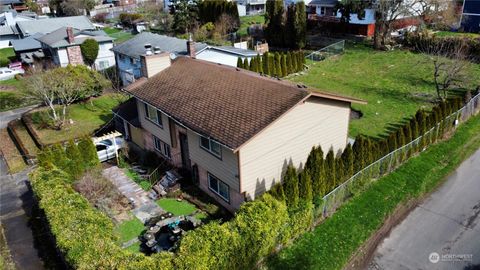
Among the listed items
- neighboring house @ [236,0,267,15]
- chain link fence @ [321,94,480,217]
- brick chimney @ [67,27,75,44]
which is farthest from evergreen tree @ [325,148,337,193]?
neighboring house @ [236,0,267,15]

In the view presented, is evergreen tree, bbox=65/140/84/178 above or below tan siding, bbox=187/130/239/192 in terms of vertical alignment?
below

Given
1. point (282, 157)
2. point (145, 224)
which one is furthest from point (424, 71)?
point (145, 224)

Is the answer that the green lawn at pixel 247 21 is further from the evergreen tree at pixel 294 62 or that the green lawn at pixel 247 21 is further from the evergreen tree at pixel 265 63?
the evergreen tree at pixel 265 63

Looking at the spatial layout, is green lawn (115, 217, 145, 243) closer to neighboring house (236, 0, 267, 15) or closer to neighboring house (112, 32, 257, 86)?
neighboring house (112, 32, 257, 86)

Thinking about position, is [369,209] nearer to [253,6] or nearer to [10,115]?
[10,115]

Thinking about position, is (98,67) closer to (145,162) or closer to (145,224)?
(145,162)

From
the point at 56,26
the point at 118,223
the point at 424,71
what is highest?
the point at 56,26

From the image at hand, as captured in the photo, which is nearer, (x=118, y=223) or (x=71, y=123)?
(x=118, y=223)

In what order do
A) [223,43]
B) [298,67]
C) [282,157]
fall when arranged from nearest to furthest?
[282,157] < [298,67] < [223,43]
